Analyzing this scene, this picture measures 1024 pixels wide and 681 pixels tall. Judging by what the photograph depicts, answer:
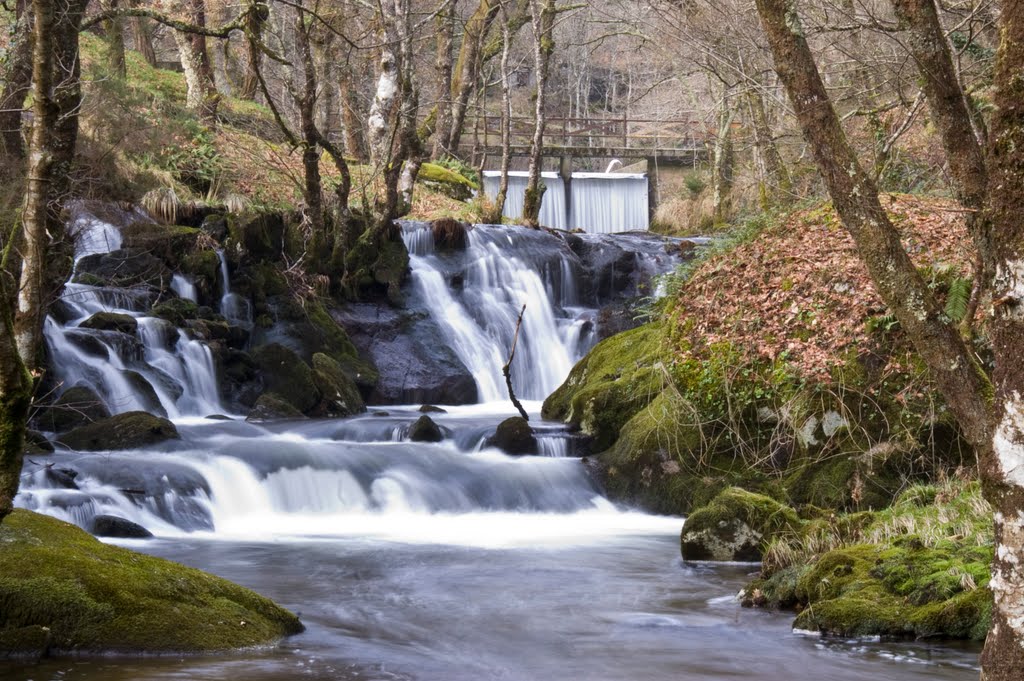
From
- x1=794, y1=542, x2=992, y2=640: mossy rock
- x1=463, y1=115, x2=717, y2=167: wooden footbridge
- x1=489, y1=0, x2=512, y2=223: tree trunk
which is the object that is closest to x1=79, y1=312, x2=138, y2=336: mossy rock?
x1=489, y1=0, x2=512, y2=223: tree trunk

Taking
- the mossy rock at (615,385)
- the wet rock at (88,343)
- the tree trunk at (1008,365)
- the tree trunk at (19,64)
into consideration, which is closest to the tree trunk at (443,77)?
the mossy rock at (615,385)

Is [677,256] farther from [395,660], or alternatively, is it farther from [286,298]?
[395,660]

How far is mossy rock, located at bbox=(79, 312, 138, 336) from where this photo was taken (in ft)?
49.9

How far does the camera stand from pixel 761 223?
→ 13.9 metres

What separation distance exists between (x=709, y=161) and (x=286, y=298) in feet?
61.1

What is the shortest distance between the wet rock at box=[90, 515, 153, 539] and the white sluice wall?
2678 centimetres

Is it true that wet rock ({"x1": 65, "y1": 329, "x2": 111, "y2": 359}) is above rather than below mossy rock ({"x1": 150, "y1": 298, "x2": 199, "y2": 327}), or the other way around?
below

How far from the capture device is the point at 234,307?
1759 centimetres

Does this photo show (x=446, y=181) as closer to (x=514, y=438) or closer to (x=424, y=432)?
(x=424, y=432)

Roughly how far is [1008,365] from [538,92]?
20309 millimetres

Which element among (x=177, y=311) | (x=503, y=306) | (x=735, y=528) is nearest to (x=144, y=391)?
(x=177, y=311)

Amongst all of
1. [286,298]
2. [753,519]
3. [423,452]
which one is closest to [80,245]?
[286,298]

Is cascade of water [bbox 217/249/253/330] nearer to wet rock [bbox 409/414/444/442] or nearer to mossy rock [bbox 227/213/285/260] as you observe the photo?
mossy rock [bbox 227/213/285/260]

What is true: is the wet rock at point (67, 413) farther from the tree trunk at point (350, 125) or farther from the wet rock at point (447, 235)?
the tree trunk at point (350, 125)
